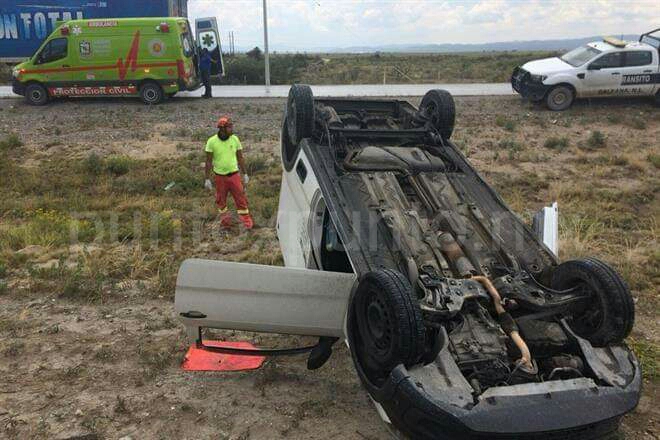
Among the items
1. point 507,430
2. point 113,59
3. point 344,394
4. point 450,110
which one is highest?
point 113,59

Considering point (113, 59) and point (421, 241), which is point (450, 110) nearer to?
point (421, 241)

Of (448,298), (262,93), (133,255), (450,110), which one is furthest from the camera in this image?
(262,93)

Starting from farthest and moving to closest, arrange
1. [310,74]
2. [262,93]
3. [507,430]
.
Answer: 1. [310,74]
2. [262,93]
3. [507,430]

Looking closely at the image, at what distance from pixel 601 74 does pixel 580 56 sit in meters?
0.97

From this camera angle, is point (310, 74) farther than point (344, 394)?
Yes

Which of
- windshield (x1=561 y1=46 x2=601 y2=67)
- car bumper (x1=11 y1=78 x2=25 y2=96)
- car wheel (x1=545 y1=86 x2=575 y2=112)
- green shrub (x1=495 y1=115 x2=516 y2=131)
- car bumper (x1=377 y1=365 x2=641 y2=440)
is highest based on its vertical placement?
windshield (x1=561 y1=46 x2=601 y2=67)

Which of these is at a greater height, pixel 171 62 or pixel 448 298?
pixel 171 62

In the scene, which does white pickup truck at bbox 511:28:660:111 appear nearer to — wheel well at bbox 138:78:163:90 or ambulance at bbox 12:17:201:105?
ambulance at bbox 12:17:201:105

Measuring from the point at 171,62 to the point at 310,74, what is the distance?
1607cm

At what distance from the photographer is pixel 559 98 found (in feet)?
50.8

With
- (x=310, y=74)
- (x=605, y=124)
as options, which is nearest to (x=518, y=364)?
(x=605, y=124)

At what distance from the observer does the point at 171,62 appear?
15711mm

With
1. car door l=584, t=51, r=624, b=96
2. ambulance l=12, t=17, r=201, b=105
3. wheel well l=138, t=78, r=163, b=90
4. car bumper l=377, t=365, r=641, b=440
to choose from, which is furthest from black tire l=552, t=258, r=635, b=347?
wheel well l=138, t=78, r=163, b=90

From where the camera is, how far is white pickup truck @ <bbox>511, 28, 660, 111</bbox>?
589 inches
